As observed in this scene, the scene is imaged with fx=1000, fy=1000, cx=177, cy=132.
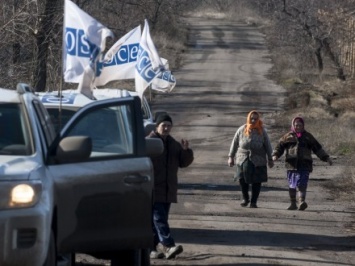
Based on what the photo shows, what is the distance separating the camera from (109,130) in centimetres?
888

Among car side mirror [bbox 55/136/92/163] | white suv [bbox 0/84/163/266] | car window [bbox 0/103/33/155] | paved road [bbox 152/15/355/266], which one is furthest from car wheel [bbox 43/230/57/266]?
paved road [bbox 152/15/355/266]

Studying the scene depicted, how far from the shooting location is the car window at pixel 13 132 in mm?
7594

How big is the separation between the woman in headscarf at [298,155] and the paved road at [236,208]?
32 cm

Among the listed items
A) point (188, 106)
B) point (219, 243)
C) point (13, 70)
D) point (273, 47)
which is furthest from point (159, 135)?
point (273, 47)

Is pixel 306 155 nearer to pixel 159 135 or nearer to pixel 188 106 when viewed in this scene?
pixel 159 135

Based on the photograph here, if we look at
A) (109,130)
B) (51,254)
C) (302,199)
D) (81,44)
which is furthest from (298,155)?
(51,254)

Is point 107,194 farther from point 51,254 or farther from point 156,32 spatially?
point 156,32

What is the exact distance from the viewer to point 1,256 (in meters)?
6.73

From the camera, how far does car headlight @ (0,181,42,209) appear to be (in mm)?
6832

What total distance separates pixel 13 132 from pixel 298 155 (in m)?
8.12

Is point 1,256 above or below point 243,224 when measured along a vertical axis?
above

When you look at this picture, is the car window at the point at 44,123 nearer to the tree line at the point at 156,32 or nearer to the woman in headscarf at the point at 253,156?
the tree line at the point at 156,32

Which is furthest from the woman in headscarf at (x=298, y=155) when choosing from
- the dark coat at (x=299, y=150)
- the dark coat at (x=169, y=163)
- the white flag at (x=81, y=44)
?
the white flag at (x=81, y=44)

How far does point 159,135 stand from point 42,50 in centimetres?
862
